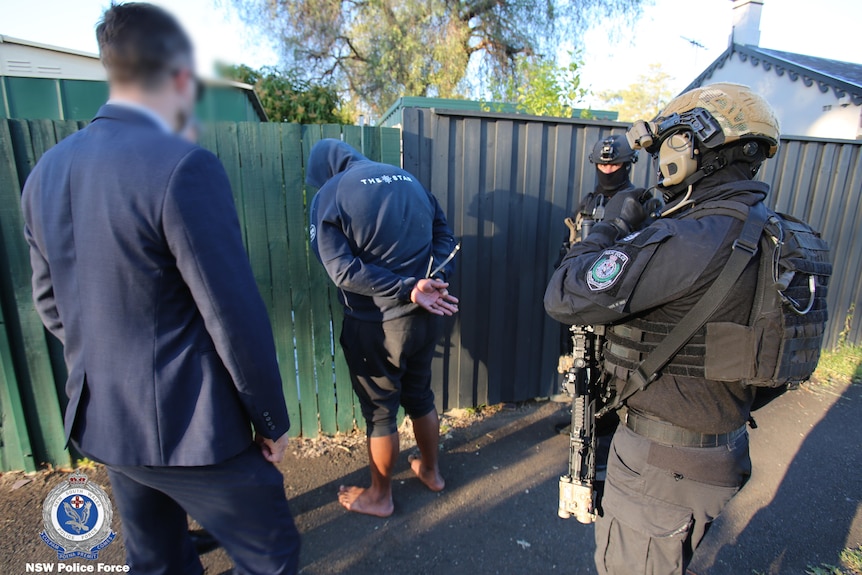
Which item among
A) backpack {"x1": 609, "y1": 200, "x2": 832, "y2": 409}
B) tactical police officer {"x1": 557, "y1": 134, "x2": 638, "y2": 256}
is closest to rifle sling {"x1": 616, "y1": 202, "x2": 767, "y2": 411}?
backpack {"x1": 609, "y1": 200, "x2": 832, "y2": 409}

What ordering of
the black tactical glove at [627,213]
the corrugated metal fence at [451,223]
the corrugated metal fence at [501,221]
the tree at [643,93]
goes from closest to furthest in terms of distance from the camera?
the black tactical glove at [627,213] < the corrugated metal fence at [451,223] < the corrugated metal fence at [501,221] < the tree at [643,93]

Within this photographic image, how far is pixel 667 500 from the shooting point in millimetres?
1493

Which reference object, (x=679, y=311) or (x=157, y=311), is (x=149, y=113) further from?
(x=679, y=311)

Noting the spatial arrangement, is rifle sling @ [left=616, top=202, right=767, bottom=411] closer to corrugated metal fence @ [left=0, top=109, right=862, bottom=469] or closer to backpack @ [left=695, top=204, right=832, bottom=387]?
backpack @ [left=695, top=204, right=832, bottom=387]

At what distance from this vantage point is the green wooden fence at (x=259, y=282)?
8.62 feet

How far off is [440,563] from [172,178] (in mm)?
2170

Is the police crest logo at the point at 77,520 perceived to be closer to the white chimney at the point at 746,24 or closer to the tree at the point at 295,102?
the tree at the point at 295,102

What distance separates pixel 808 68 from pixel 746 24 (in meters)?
4.44

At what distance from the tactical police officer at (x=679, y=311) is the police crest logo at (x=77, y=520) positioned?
2.50 metres

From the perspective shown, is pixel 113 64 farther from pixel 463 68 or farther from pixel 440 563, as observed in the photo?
pixel 463 68

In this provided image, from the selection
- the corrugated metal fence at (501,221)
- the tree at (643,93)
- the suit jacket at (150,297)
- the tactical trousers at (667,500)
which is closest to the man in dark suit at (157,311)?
the suit jacket at (150,297)

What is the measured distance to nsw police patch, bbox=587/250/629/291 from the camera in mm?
1440

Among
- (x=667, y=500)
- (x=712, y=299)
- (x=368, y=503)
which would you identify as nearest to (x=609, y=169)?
(x=712, y=299)

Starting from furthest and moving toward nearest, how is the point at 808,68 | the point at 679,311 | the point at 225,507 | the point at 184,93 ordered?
the point at 808,68 < the point at 679,311 < the point at 225,507 < the point at 184,93
